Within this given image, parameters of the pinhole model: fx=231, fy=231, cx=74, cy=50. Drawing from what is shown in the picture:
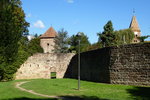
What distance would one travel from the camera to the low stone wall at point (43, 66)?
30.1 meters

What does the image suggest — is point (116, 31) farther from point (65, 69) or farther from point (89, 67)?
point (89, 67)

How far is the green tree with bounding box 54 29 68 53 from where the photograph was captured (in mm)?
56844

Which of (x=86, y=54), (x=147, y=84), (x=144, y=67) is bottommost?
(x=147, y=84)

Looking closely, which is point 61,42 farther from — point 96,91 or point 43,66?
point 96,91

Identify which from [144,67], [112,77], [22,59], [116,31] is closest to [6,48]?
[22,59]

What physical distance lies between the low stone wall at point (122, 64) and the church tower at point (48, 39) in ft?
131

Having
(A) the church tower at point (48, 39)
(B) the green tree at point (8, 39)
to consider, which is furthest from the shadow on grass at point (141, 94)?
(A) the church tower at point (48, 39)

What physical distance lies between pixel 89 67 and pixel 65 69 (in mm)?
8233

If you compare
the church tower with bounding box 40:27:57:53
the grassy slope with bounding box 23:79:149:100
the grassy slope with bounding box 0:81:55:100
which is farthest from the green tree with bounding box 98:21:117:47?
the grassy slope with bounding box 0:81:55:100

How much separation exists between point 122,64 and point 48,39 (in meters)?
46.7

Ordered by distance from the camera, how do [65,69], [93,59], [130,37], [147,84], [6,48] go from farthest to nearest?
1. [130,37]
2. [65,69]
3. [6,48]
4. [93,59]
5. [147,84]

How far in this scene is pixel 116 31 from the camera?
49.8 meters

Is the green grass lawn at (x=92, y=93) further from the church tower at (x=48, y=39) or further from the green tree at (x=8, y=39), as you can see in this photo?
the church tower at (x=48, y=39)

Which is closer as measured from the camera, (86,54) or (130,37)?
(86,54)
